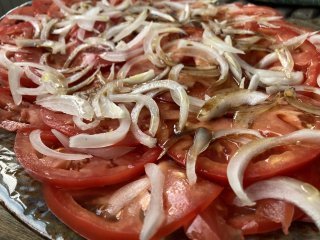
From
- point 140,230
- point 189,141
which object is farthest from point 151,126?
point 140,230

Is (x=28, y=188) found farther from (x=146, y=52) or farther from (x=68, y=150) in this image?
(x=146, y=52)

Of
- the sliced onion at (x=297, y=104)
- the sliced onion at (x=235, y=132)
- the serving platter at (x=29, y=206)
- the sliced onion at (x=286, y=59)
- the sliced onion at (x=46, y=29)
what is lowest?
the serving platter at (x=29, y=206)

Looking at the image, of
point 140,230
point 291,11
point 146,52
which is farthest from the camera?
point 291,11

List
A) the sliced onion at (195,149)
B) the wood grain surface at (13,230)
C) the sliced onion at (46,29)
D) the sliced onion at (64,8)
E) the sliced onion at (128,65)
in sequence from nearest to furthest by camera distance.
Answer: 1. the sliced onion at (195,149)
2. the wood grain surface at (13,230)
3. the sliced onion at (128,65)
4. the sliced onion at (46,29)
5. the sliced onion at (64,8)

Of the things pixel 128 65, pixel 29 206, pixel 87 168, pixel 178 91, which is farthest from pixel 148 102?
pixel 29 206

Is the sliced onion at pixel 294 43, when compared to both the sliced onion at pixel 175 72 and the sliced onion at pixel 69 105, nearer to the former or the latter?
the sliced onion at pixel 175 72

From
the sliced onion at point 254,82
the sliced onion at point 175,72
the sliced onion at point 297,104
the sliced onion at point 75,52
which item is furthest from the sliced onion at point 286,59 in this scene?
the sliced onion at point 75,52

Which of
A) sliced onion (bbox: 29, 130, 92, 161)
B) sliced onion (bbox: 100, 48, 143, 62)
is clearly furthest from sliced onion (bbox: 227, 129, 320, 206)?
sliced onion (bbox: 100, 48, 143, 62)
